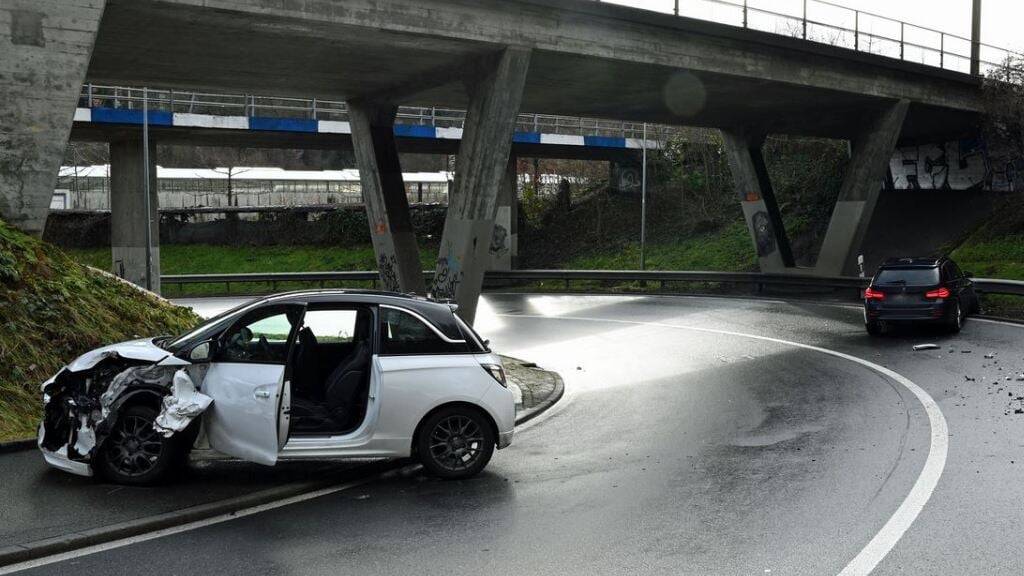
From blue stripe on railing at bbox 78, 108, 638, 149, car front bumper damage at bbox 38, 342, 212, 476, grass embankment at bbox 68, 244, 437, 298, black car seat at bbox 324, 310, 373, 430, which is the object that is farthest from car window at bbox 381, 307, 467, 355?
grass embankment at bbox 68, 244, 437, 298

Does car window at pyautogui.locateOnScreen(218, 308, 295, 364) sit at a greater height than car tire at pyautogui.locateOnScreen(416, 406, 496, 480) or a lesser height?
greater

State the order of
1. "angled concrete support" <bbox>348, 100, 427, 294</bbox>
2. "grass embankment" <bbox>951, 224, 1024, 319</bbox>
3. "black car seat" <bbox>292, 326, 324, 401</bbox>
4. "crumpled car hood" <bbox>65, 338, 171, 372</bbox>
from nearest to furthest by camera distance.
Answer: "crumpled car hood" <bbox>65, 338, 171, 372</bbox> → "black car seat" <bbox>292, 326, 324, 401</bbox> → "angled concrete support" <bbox>348, 100, 427, 294</bbox> → "grass embankment" <bbox>951, 224, 1024, 319</bbox>

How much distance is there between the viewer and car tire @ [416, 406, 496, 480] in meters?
8.23

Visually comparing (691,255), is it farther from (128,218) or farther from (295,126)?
(128,218)

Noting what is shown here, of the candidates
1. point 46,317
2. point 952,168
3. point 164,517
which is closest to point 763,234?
point 952,168

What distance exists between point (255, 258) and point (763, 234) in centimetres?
2777

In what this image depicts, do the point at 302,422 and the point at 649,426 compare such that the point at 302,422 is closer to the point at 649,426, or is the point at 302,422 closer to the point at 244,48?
the point at 649,426

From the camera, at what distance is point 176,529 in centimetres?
688

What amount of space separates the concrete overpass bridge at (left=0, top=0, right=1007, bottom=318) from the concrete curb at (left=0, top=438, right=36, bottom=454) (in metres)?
5.35

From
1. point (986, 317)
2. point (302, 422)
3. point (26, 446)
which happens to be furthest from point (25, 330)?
point (986, 317)

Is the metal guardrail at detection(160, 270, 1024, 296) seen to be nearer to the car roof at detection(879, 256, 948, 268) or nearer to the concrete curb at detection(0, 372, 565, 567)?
the car roof at detection(879, 256, 948, 268)

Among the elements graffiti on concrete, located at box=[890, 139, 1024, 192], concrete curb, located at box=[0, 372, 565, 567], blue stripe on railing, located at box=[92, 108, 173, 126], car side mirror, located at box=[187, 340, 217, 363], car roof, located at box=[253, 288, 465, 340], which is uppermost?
blue stripe on railing, located at box=[92, 108, 173, 126]

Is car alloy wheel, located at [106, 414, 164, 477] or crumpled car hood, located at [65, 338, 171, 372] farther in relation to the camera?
crumpled car hood, located at [65, 338, 171, 372]

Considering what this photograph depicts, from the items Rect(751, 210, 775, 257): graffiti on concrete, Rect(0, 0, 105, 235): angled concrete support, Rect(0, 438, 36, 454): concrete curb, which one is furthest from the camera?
Rect(751, 210, 775, 257): graffiti on concrete
